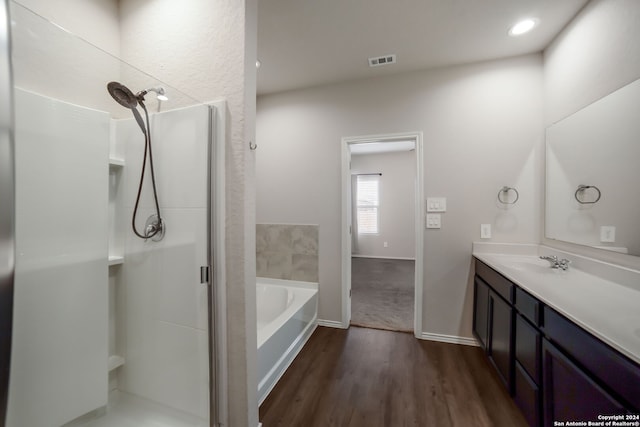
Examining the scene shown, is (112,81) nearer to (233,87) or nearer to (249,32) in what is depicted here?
(233,87)

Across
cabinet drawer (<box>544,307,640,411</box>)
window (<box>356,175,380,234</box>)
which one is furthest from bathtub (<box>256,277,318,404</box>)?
window (<box>356,175,380,234</box>)

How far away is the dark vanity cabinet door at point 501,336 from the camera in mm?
1513

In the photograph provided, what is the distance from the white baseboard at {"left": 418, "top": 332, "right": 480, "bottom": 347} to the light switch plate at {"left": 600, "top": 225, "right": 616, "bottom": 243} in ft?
Result: 4.31

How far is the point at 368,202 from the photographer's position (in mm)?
6047

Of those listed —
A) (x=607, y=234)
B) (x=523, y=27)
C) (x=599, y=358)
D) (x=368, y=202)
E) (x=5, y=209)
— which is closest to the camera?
(x=5, y=209)

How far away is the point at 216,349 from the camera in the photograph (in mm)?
1208

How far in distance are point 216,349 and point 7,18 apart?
1318 millimetres

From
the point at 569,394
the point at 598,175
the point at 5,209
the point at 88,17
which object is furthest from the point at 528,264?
the point at 88,17

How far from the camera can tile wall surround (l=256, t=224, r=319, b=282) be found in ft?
8.68

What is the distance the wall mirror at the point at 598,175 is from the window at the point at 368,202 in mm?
4040

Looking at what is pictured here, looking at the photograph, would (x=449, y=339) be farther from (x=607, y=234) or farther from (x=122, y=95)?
(x=122, y=95)

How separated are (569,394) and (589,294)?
52 cm

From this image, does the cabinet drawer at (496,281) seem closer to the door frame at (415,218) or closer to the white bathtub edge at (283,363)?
the door frame at (415,218)

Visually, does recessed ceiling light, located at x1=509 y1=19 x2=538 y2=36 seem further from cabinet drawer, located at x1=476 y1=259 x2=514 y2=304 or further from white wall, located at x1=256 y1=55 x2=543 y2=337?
cabinet drawer, located at x1=476 y1=259 x2=514 y2=304
